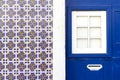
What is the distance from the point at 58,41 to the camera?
3926 millimetres

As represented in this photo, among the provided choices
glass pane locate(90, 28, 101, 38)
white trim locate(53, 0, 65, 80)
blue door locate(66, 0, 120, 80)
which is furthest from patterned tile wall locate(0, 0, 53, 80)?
glass pane locate(90, 28, 101, 38)

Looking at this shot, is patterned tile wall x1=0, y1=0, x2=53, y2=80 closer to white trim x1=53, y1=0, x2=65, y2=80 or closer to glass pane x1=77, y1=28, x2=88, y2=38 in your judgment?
white trim x1=53, y1=0, x2=65, y2=80

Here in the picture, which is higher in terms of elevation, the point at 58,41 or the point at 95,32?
the point at 95,32

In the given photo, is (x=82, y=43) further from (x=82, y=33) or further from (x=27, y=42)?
(x=27, y=42)

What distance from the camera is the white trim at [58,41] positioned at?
392cm

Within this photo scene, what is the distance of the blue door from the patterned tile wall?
1.12 feet

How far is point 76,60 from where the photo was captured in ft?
13.5

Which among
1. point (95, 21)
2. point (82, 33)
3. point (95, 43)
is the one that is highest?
point (95, 21)

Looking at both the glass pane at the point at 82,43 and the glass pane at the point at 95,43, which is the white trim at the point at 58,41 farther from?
the glass pane at the point at 95,43

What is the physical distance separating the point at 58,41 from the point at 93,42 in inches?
22.0

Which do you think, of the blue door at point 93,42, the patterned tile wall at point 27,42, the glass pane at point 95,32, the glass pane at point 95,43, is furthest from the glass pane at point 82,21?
the patterned tile wall at point 27,42

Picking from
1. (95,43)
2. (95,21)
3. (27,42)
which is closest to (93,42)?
(95,43)

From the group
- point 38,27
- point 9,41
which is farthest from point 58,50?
point 9,41

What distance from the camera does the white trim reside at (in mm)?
3920
